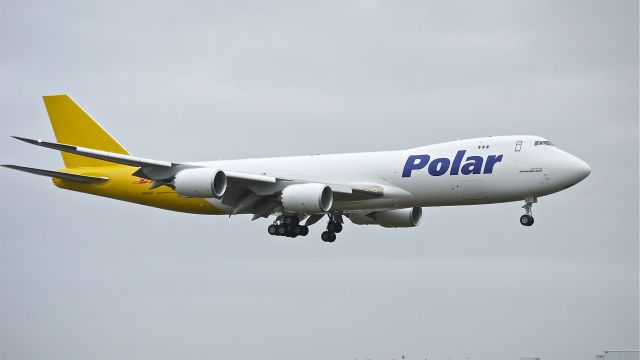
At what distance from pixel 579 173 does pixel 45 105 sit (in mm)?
33147

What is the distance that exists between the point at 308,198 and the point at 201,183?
18.4 feet

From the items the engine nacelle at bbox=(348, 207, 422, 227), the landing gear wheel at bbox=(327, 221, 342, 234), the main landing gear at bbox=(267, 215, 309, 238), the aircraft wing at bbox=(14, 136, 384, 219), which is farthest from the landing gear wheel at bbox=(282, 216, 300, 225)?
the engine nacelle at bbox=(348, 207, 422, 227)

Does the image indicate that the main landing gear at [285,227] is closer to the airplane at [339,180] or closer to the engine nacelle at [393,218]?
the airplane at [339,180]

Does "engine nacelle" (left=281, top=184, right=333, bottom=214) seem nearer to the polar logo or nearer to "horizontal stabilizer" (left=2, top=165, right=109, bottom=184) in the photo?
the polar logo

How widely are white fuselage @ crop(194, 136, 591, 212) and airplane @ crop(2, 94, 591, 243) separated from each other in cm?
5

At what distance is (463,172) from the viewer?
184 ft

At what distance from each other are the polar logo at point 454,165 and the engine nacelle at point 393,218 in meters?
8.44

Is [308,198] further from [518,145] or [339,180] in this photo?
[518,145]

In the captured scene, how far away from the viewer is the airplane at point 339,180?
181ft

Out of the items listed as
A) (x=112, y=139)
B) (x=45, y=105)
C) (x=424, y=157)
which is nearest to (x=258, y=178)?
(x=424, y=157)

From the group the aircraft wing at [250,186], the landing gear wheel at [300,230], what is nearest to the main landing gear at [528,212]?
the aircraft wing at [250,186]

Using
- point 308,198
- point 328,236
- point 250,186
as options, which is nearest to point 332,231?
point 328,236

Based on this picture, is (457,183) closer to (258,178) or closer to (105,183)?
(258,178)

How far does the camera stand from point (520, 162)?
5516 cm
